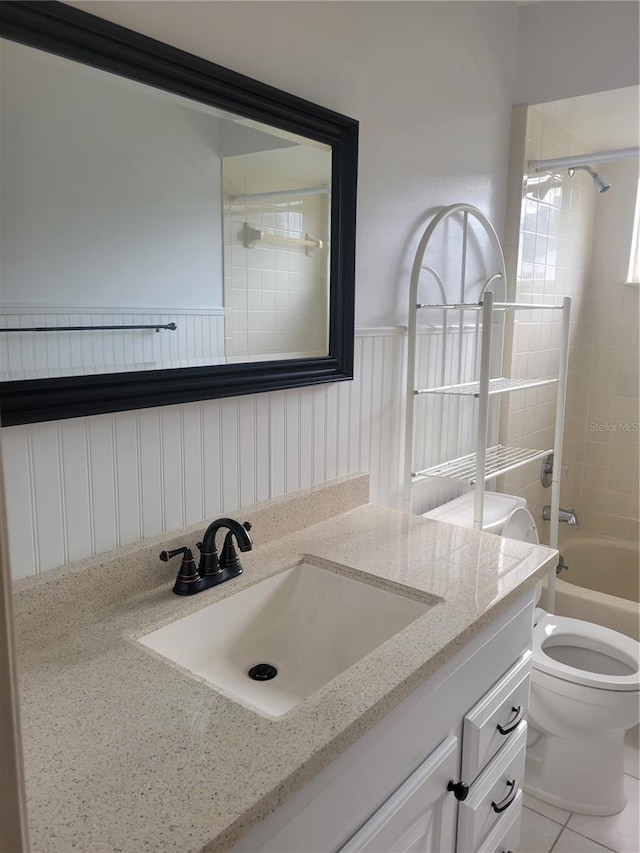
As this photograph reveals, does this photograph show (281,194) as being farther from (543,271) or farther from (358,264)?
(543,271)

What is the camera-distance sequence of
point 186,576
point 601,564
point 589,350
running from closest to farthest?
point 186,576 → point 601,564 → point 589,350

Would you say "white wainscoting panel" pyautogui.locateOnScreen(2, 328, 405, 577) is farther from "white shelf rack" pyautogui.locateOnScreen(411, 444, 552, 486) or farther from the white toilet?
the white toilet

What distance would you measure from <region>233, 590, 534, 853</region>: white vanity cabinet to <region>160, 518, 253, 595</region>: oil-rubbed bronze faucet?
427mm

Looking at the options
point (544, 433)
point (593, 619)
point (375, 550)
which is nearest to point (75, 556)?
point (375, 550)

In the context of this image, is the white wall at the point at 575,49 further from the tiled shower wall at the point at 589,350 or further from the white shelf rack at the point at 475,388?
the white shelf rack at the point at 475,388

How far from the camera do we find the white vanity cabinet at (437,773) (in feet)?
2.80

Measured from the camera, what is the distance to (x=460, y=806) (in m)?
1.21

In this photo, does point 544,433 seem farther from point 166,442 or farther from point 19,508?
point 19,508

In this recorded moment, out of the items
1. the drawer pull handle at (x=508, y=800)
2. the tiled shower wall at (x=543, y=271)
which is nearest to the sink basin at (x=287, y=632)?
the drawer pull handle at (x=508, y=800)

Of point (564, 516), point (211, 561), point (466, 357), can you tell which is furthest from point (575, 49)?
point (211, 561)

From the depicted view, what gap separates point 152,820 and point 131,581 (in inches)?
21.7

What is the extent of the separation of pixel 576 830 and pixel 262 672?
127 centimetres

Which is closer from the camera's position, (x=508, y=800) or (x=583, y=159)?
(x=508, y=800)

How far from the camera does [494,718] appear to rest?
4.28ft
